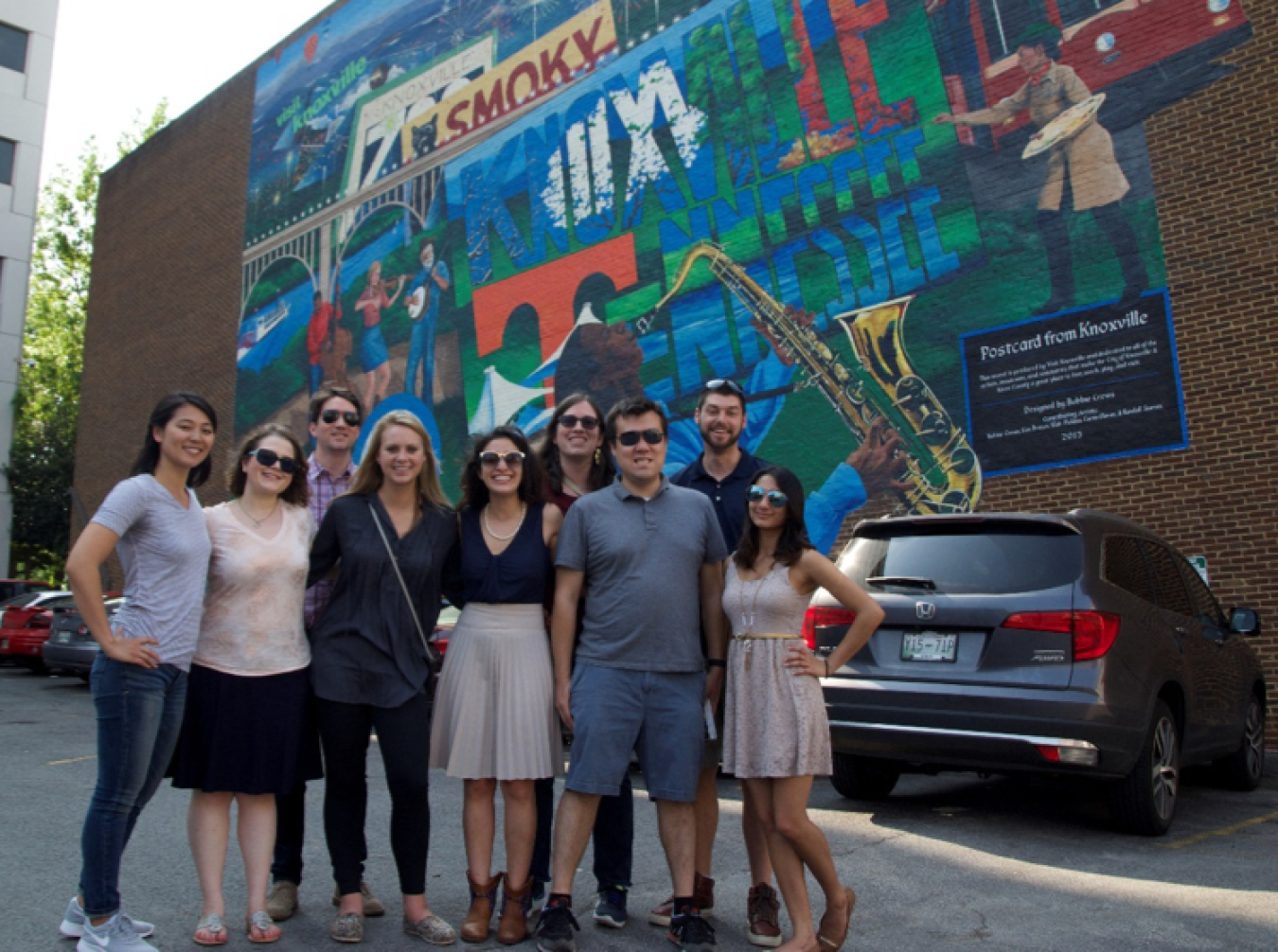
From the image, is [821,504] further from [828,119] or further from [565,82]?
[565,82]

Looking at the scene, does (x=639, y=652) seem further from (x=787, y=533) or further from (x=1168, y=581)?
(x=1168, y=581)

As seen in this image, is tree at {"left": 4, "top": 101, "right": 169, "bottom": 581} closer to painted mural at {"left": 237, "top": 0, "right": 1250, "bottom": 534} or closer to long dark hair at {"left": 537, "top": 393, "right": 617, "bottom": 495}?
painted mural at {"left": 237, "top": 0, "right": 1250, "bottom": 534}

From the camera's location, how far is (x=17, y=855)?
525cm

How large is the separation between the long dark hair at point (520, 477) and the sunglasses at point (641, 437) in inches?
15.3

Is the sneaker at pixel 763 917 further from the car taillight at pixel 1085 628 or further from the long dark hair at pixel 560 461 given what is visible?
the car taillight at pixel 1085 628

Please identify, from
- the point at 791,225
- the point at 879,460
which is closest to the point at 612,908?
the point at 879,460

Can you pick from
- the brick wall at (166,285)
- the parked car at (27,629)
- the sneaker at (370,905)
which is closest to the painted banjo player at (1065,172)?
the sneaker at (370,905)

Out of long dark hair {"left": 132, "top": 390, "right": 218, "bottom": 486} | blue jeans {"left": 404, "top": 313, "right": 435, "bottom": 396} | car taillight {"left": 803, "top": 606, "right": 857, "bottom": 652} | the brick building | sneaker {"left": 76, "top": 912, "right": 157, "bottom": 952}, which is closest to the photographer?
sneaker {"left": 76, "top": 912, "right": 157, "bottom": 952}

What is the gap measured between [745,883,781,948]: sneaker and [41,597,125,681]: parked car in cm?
1331

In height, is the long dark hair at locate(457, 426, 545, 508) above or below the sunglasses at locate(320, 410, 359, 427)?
below

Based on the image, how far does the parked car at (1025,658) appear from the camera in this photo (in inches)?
216

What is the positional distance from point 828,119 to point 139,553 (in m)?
11.2

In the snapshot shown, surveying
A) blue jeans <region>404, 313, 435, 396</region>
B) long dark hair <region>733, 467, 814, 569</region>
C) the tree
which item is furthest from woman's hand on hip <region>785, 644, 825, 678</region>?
the tree

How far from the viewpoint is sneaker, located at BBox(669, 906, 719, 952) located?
377 centimetres
